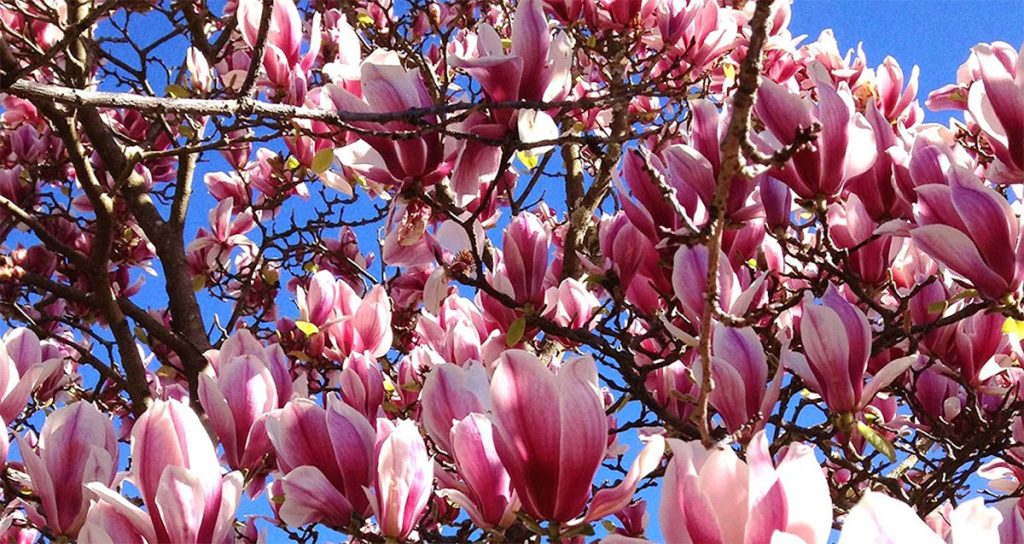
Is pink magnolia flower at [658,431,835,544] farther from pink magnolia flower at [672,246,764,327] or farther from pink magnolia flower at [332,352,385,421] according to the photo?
pink magnolia flower at [332,352,385,421]

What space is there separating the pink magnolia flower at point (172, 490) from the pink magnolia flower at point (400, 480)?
0.61 feet

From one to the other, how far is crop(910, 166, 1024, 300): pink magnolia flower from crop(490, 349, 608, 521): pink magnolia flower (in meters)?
0.70

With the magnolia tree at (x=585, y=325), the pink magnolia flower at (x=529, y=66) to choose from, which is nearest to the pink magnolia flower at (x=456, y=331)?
the magnolia tree at (x=585, y=325)

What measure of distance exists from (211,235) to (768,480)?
3.30 meters

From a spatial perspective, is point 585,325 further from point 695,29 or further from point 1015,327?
point 695,29

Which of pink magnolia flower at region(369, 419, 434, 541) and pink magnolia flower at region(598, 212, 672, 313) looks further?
pink magnolia flower at region(598, 212, 672, 313)

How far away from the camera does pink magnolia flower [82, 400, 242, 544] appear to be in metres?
1.02

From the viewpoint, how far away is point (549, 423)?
39.8 inches

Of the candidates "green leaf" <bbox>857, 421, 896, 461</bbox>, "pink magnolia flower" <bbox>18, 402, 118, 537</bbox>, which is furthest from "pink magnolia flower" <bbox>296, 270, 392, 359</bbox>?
"green leaf" <bbox>857, 421, 896, 461</bbox>

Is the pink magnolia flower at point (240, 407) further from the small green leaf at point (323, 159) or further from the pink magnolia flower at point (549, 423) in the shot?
the pink magnolia flower at point (549, 423)

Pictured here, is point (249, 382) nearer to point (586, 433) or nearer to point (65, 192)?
point (586, 433)

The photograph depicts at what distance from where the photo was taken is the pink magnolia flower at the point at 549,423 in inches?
39.3

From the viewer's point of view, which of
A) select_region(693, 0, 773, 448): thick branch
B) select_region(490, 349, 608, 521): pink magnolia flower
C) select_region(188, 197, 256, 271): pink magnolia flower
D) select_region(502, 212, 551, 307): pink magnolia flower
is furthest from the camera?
select_region(188, 197, 256, 271): pink magnolia flower

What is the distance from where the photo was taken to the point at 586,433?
1004mm
